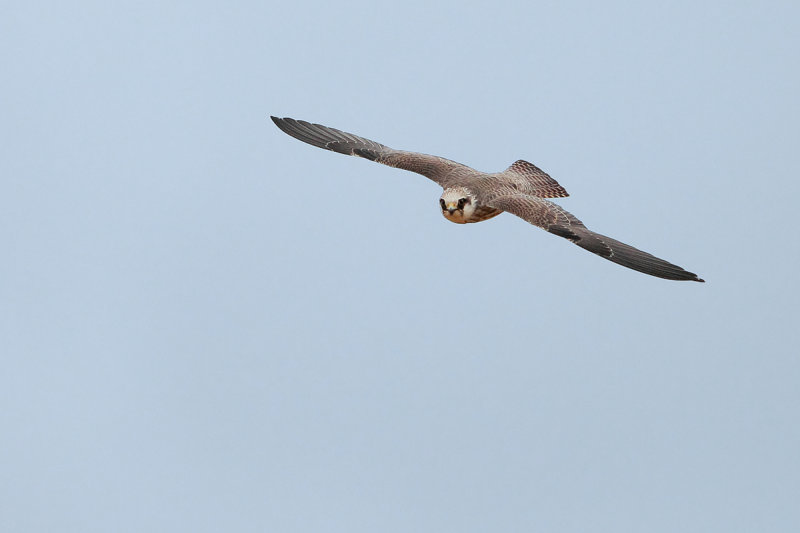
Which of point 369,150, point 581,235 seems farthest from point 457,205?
point 369,150

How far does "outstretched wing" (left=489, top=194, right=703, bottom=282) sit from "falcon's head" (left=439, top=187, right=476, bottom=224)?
37 centimetres

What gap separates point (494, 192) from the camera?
19.5 metres

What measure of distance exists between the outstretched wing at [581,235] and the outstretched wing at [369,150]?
1.82 metres

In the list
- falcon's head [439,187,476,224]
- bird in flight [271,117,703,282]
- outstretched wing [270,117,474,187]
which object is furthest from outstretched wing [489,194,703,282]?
outstretched wing [270,117,474,187]

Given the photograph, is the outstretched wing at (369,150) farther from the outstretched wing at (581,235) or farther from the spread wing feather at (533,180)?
the outstretched wing at (581,235)

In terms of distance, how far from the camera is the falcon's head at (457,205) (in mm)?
19031

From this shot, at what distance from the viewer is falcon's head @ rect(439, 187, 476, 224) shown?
1903 centimetres

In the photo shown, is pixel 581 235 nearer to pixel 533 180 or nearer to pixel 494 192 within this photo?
pixel 494 192

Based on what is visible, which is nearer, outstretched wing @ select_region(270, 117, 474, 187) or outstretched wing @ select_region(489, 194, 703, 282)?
outstretched wing @ select_region(489, 194, 703, 282)

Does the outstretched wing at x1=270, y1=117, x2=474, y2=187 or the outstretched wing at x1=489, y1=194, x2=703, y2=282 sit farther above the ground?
the outstretched wing at x1=270, y1=117, x2=474, y2=187

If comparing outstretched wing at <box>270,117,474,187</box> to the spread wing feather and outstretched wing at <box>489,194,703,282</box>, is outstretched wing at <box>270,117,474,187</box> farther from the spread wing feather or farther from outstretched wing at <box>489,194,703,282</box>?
outstretched wing at <box>489,194,703,282</box>

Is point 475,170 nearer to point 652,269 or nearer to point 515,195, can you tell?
point 515,195

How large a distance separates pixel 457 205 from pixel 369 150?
3404 millimetres

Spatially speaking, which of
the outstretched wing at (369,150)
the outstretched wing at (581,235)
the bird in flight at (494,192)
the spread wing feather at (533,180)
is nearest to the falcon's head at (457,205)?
the bird in flight at (494,192)
